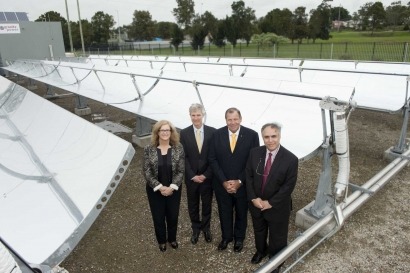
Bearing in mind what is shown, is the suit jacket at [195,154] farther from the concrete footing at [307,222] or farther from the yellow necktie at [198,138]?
the concrete footing at [307,222]

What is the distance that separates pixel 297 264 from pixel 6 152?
3.17 meters

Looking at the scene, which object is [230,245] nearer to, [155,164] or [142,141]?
[155,164]

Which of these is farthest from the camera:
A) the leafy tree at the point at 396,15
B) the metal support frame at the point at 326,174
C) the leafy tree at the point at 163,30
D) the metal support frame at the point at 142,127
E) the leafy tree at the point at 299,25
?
the leafy tree at the point at 163,30

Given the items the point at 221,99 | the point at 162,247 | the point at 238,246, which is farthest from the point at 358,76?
the point at 162,247

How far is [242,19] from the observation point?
4628cm

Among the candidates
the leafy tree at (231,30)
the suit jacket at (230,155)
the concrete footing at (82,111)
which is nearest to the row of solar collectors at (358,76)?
the suit jacket at (230,155)

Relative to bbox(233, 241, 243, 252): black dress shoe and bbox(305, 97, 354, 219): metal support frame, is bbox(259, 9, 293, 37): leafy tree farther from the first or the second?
bbox(233, 241, 243, 252): black dress shoe

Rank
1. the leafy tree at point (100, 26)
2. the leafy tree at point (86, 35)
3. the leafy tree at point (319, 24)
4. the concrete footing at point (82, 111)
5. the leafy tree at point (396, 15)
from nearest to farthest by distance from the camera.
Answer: the concrete footing at point (82, 111) → the leafy tree at point (319, 24) → the leafy tree at point (396, 15) → the leafy tree at point (86, 35) → the leafy tree at point (100, 26)

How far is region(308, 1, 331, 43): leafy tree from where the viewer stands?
4366cm

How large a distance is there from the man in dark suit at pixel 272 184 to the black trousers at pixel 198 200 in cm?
63

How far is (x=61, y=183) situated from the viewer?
2494mm

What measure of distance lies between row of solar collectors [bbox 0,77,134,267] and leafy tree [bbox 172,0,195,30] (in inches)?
2362

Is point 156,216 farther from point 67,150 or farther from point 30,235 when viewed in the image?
point 30,235

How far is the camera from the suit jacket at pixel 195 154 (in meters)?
3.52
